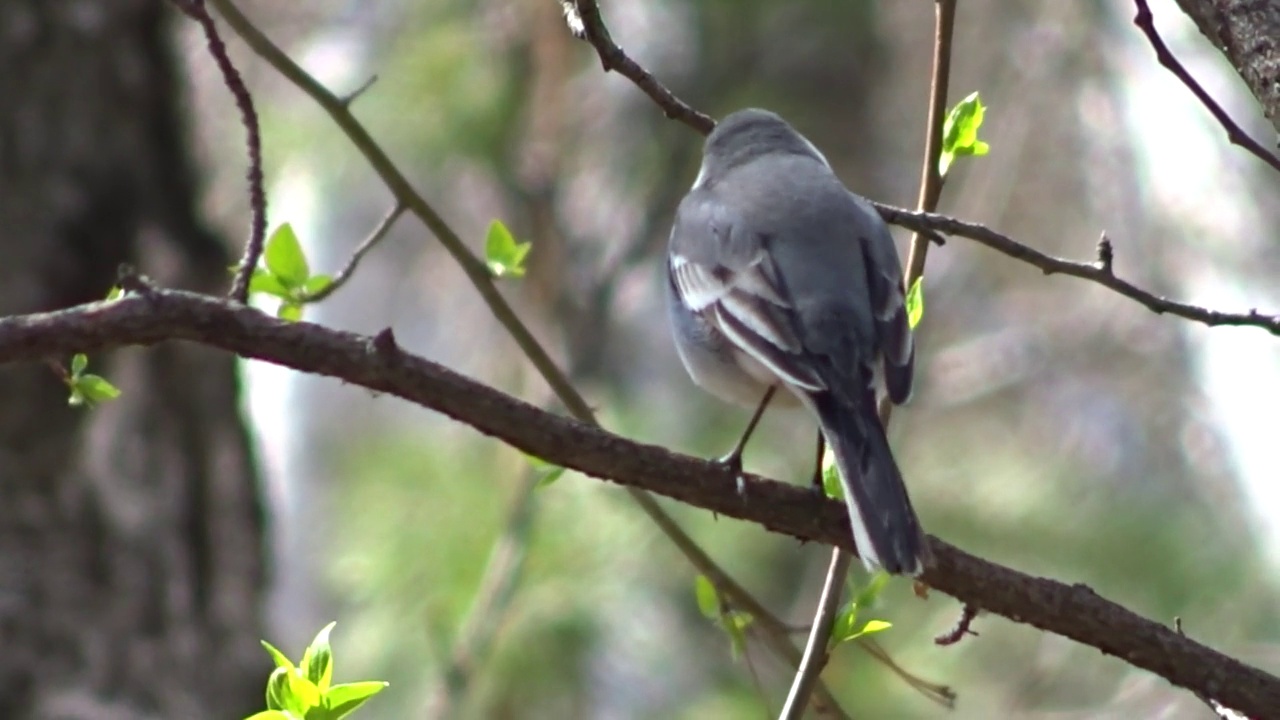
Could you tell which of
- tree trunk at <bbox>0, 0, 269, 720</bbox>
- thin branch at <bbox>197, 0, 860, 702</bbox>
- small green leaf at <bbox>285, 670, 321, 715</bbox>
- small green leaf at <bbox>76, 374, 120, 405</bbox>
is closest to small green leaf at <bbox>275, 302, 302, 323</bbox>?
thin branch at <bbox>197, 0, 860, 702</bbox>

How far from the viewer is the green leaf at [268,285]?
2.15 metres

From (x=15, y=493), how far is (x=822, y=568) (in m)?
3.45

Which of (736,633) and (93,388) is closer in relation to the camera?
(93,388)

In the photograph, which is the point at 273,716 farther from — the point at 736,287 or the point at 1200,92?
the point at 1200,92

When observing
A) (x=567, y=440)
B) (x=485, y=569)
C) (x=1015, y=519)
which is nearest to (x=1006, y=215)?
(x=1015, y=519)

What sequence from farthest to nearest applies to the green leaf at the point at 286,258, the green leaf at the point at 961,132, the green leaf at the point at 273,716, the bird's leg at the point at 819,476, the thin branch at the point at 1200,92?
1. the green leaf at the point at 961,132
2. the green leaf at the point at 286,258
3. the bird's leg at the point at 819,476
4. the thin branch at the point at 1200,92
5. the green leaf at the point at 273,716

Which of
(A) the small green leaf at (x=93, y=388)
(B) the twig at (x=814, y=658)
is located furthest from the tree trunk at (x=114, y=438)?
(B) the twig at (x=814, y=658)

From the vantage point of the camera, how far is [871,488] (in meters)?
1.98

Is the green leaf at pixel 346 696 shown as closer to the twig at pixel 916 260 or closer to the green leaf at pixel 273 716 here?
the green leaf at pixel 273 716

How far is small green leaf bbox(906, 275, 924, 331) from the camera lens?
2277mm

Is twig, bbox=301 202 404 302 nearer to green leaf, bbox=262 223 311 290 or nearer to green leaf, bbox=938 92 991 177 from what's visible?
green leaf, bbox=262 223 311 290

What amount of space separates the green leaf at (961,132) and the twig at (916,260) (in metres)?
0.03

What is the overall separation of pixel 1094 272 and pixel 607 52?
0.71 meters

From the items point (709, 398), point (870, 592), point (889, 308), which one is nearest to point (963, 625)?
point (870, 592)
